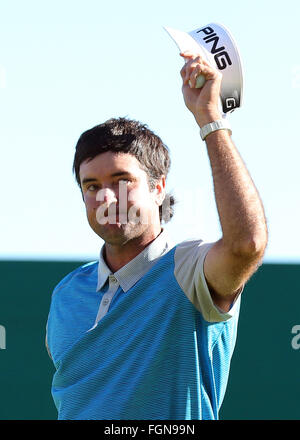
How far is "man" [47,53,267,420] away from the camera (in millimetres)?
2650

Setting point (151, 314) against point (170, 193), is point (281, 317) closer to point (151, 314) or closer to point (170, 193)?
point (170, 193)

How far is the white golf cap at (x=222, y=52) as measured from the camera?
3.06 meters

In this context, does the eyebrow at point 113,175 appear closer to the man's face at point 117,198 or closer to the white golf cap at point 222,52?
the man's face at point 117,198

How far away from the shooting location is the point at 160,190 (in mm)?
3377

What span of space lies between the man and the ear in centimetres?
13

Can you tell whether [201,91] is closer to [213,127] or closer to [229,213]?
[213,127]

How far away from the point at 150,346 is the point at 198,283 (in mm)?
263

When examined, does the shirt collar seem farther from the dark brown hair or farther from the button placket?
the dark brown hair

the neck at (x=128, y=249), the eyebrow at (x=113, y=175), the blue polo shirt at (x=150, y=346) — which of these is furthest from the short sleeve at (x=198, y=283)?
the eyebrow at (x=113, y=175)

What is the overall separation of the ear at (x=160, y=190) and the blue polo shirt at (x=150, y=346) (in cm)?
33

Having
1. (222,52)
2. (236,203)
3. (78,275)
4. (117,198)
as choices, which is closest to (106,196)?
(117,198)

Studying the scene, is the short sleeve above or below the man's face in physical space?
below

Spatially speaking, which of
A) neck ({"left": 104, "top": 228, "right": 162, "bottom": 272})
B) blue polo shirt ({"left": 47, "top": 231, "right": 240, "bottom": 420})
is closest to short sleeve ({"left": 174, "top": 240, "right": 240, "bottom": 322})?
blue polo shirt ({"left": 47, "top": 231, "right": 240, "bottom": 420})

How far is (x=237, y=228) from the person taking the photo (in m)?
2.58
